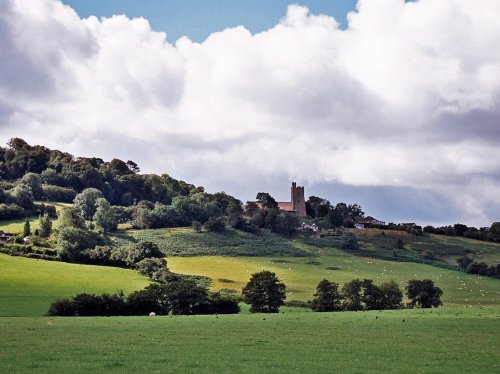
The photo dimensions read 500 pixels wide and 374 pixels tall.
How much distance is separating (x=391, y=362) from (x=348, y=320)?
25.0 metres

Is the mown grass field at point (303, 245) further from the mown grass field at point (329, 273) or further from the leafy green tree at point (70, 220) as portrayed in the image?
the leafy green tree at point (70, 220)

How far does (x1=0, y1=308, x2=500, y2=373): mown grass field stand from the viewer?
81.4 ft

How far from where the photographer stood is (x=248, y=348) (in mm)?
30656

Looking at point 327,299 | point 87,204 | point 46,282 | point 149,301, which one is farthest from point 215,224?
point 149,301

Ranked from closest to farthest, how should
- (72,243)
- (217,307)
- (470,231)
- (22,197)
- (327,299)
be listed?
(217,307) → (327,299) → (72,243) → (22,197) → (470,231)

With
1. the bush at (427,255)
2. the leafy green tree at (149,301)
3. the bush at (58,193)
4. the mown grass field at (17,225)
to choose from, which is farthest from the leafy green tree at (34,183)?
the leafy green tree at (149,301)

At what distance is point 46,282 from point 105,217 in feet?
202

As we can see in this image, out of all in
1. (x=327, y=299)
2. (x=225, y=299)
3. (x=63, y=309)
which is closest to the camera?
(x=63, y=309)

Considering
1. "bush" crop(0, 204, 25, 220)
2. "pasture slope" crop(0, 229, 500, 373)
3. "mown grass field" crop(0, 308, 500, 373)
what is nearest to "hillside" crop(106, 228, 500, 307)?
"pasture slope" crop(0, 229, 500, 373)

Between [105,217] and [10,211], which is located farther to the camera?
[10,211]

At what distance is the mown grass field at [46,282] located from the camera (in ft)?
227

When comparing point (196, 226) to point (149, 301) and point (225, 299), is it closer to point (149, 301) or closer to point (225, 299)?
point (225, 299)

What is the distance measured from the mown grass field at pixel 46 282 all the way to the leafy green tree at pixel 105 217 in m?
42.0

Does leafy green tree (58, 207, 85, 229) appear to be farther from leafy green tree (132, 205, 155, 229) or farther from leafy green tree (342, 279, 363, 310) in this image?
leafy green tree (342, 279, 363, 310)
